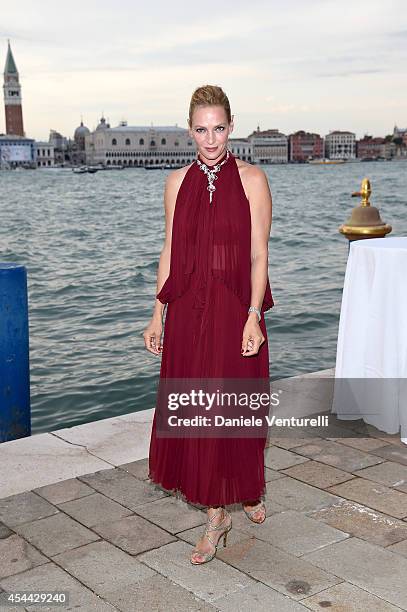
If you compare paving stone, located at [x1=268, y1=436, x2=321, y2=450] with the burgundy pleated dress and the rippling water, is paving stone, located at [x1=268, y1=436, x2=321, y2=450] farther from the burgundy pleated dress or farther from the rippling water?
the rippling water

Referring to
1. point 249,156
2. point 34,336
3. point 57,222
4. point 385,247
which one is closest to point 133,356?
point 34,336

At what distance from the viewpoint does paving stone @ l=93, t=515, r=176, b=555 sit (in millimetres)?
3215

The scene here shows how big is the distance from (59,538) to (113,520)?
251 mm

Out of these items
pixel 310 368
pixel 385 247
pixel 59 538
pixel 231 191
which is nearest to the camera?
pixel 231 191

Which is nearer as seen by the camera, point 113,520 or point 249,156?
point 113,520

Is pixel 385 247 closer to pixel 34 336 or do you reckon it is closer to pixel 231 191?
pixel 231 191

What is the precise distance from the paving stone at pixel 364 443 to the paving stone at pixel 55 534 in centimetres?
153

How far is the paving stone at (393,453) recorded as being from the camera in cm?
408

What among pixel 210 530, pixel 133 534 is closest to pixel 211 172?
pixel 210 530

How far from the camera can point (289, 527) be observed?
3385 mm

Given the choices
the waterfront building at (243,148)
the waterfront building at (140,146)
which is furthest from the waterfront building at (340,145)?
the waterfront building at (140,146)

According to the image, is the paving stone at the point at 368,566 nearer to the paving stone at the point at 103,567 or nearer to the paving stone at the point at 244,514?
the paving stone at the point at 244,514

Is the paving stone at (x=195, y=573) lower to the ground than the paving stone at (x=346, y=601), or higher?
lower

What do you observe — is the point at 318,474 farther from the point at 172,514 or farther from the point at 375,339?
the point at 375,339
